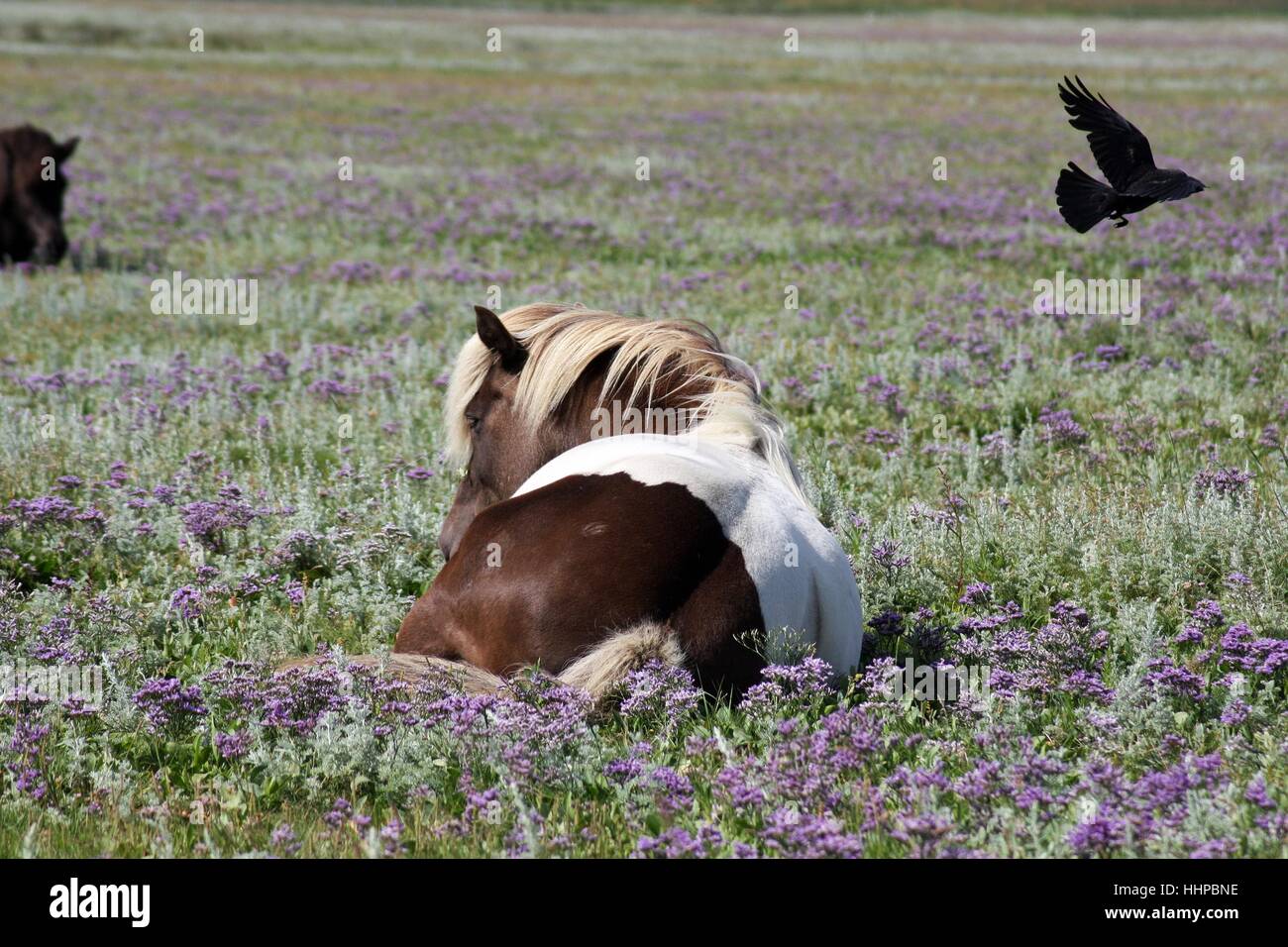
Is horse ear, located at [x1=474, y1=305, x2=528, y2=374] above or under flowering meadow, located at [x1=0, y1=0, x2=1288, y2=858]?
above

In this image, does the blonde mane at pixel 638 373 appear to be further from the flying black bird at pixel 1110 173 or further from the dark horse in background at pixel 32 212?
the dark horse in background at pixel 32 212

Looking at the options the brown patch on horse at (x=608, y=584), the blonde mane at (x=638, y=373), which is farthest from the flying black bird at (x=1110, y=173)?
the brown patch on horse at (x=608, y=584)

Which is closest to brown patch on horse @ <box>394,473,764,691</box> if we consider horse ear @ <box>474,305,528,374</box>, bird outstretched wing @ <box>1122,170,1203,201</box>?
horse ear @ <box>474,305,528,374</box>

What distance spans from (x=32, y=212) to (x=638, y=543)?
14871 millimetres

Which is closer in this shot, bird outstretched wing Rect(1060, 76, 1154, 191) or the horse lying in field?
the horse lying in field

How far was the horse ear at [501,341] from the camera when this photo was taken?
578 cm

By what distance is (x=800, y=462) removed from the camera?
8.30 metres

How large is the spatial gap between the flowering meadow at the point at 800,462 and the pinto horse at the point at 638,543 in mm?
233

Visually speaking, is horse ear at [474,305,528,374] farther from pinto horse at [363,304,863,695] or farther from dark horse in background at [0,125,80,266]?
dark horse in background at [0,125,80,266]

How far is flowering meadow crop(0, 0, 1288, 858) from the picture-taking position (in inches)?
158

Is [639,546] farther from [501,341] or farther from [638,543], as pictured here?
[501,341]

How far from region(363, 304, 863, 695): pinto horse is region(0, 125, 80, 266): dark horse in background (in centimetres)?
1295

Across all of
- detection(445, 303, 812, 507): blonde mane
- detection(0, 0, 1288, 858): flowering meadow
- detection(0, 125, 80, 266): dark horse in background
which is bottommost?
detection(0, 0, 1288, 858): flowering meadow
